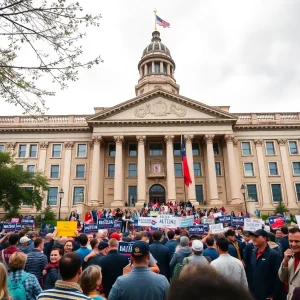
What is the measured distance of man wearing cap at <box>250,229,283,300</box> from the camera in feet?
19.5

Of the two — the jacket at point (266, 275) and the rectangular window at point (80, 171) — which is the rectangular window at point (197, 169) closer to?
Answer: the rectangular window at point (80, 171)

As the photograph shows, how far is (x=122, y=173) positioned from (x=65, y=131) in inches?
480

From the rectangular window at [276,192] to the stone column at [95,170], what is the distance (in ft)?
87.2

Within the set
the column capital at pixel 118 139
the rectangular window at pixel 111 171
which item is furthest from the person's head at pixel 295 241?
the rectangular window at pixel 111 171

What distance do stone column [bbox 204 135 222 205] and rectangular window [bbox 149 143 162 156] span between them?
7.45m

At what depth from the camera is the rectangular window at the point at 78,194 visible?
42.0m

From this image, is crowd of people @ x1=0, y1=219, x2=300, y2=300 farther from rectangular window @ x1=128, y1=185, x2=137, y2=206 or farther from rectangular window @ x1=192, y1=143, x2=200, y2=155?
rectangular window @ x1=192, y1=143, x2=200, y2=155

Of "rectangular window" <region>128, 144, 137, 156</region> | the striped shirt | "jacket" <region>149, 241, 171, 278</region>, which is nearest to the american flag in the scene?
"rectangular window" <region>128, 144, 137, 156</region>

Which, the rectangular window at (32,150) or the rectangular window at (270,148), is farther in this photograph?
the rectangular window at (270,148)

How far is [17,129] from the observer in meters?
45.1

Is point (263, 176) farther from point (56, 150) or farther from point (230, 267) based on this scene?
point (230, 267)

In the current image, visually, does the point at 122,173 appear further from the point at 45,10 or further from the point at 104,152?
the point at 45,10

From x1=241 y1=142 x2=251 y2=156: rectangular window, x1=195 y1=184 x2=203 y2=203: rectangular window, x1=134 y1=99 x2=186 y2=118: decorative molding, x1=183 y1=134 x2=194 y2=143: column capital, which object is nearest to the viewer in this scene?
x1=183 y1=134 x2=194 y2=143: column capital

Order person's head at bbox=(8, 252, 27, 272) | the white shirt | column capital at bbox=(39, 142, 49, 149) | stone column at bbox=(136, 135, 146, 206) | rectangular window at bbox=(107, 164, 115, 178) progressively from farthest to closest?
column capital at bbox=(39, 142, 49, 149), rectangular window at bbox=(107, 164, 115, 178), stone column at bbox=(136, 135, 146, 206), the white shirt, person's head at bbox=(8, 252, 27, 272)
